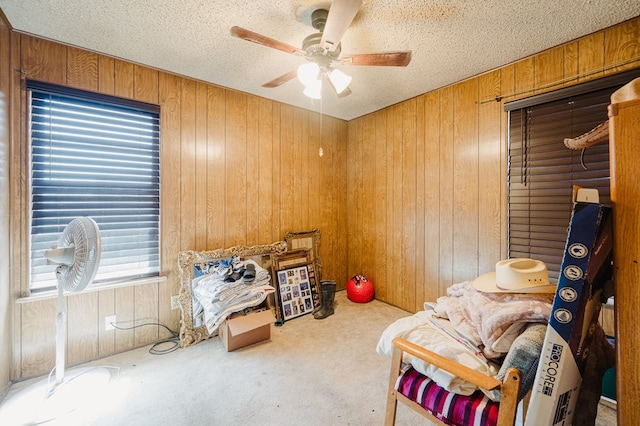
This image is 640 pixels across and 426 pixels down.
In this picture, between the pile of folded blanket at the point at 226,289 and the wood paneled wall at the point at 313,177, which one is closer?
the wood paneled wall at the point at 313,177

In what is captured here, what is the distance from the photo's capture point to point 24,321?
75.2 inches

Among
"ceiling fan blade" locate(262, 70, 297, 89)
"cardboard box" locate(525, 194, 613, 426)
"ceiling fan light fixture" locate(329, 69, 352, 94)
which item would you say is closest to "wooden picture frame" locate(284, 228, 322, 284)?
"ceiling fan blade" locate(262, 70, 297, 89)

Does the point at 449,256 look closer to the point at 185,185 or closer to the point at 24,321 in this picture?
the point at 185,185

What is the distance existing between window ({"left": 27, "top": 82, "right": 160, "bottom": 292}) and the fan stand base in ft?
2.25

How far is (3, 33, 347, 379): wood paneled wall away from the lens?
1.92 meters

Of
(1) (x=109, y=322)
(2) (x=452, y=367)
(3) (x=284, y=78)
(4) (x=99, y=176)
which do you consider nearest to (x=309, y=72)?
(3) (x=284, y=78)

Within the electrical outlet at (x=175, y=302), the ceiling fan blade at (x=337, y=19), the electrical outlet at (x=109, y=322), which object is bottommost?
the electrical outlet at (x=109, y=322)

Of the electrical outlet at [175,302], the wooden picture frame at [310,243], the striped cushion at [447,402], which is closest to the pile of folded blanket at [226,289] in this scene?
the electrical outlet at [175,302]

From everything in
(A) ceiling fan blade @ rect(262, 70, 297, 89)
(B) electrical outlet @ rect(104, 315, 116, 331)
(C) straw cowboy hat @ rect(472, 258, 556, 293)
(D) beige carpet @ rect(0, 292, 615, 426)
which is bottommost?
(D) beige carpet @ rect(0, 292, 615, 426)

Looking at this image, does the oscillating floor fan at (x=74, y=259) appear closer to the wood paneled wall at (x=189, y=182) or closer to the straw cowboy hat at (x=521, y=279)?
the wood paneled wall at (x=189, y=182)

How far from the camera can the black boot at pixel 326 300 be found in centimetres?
301

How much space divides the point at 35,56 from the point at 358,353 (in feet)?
11.2

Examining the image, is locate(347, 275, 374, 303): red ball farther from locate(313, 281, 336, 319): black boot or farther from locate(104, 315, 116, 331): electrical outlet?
locate(104, 315, 116, 331): electrical outlet

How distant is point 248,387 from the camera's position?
1854 millimetres
